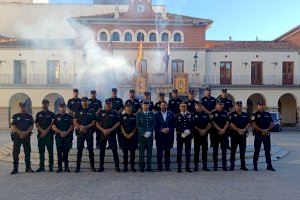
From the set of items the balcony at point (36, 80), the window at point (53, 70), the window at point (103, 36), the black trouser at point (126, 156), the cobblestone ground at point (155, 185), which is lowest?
the cobblestone ground at point (155, 185)

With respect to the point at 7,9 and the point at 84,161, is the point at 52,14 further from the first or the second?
the point at 84,161

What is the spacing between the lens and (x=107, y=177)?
1026cm

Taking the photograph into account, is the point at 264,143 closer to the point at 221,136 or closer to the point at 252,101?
the point at 221,136

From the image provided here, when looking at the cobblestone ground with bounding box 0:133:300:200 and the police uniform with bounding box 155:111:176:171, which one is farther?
the police uniform with bounding box 155:111:176:171

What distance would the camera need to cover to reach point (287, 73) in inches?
1454

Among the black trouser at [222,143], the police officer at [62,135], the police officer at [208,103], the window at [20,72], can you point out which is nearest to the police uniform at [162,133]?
the black trouser at [222,143]

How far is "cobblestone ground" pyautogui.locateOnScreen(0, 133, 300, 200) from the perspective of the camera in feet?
27.1

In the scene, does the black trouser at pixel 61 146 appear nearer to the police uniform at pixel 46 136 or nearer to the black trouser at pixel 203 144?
the police uniform at pixel 46 136

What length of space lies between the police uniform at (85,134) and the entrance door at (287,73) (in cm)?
2978

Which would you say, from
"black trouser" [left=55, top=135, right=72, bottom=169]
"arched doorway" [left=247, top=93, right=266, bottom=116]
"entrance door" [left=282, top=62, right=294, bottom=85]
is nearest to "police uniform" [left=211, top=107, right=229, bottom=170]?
"black trouser" [left=55, top=135, right=72, bottom=169]

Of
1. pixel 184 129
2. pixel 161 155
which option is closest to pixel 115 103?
pixel 161 155

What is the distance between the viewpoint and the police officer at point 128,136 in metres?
11.0

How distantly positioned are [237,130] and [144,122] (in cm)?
286

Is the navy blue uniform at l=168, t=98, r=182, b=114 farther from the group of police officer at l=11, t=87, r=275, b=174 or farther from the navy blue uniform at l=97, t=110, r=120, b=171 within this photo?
the navy blue uniform at l=97, t=110, r=120, b=171
